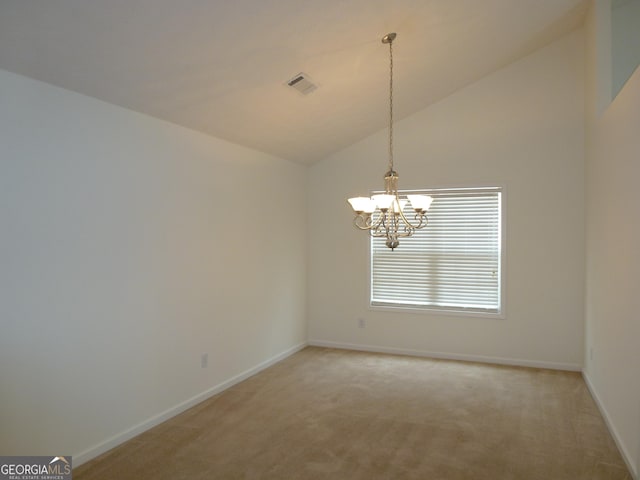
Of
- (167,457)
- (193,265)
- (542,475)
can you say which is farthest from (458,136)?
(167,457)

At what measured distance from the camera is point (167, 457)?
10.3 ft

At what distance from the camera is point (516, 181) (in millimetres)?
5309

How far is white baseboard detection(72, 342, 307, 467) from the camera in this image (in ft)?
10.0

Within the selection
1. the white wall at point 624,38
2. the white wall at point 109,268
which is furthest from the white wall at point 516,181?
the white wall at point 109,268

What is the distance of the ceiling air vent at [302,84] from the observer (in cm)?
378

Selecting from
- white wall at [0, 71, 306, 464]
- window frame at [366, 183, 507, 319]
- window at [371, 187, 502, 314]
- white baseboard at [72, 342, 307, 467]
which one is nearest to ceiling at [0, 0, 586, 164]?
white wall at [0, 71, 306, 464]

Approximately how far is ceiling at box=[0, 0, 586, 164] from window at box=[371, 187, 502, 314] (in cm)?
131

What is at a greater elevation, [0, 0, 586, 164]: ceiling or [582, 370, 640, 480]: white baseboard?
[0, 0, 586, 164]: ceiling

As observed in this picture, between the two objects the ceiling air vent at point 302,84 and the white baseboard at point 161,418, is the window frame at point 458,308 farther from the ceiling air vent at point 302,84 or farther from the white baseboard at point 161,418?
the ceiling air vent at point 302,84

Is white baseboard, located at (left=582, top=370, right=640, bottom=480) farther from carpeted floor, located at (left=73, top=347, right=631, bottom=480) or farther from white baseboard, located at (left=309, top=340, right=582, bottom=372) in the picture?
white baseboard, located at (left=309, top=340, right=582, bottom=372)

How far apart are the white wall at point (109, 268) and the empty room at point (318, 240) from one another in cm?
2

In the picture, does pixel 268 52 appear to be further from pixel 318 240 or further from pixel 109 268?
pixel 318 240

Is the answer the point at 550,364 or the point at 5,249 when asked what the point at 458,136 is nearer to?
the point at 550,364

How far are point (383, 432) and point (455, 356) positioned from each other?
91.8 inches
